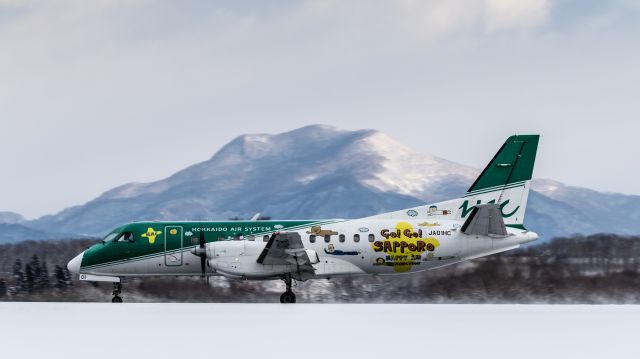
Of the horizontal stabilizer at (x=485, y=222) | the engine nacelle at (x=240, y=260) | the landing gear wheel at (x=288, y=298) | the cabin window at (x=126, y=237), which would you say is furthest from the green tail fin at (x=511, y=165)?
the cabin window at (x=126, y=237)

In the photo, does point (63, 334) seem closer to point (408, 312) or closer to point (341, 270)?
point (408, 312)

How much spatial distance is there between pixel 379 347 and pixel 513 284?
954 inches

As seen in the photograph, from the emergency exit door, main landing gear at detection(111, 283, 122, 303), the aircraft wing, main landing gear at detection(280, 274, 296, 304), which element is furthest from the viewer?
main landing gear at detection(111, 283, 122, 303)

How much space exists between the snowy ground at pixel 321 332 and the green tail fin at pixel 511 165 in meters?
6.49

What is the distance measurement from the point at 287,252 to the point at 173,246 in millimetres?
4792

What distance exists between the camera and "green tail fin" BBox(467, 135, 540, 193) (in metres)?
32.8

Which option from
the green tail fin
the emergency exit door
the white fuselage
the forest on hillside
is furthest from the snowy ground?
the forest on hillside

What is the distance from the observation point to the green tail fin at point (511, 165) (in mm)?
32812

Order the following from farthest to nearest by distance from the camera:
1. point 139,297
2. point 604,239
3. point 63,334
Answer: point 604,239 → point 139,297 → point 63,334

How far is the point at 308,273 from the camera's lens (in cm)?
3141

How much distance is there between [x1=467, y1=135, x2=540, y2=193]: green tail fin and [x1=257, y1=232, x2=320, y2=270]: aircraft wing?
664cm

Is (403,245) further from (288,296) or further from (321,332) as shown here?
(321,332)

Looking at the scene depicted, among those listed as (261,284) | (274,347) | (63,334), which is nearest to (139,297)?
(261,284)

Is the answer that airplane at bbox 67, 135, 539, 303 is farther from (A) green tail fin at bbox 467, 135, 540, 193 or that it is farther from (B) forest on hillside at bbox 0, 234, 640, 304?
(B) forest on hillside at bbox 0, 234, 640, 304
